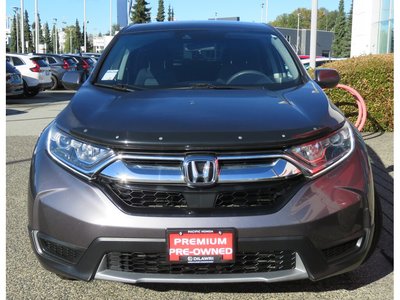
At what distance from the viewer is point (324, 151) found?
2656mm

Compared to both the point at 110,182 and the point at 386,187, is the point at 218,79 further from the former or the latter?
the point at 386,187

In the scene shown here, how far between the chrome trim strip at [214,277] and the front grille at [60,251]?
0.51 ft

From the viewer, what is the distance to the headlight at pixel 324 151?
2578 mm

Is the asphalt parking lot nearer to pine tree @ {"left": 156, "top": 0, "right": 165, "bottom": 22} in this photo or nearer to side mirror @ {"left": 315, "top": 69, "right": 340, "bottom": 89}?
side mirror @ {"left": 315, "top": 69, "right": 340, "bottom": 89}

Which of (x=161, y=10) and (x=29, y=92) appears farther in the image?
(x=161, y=10)

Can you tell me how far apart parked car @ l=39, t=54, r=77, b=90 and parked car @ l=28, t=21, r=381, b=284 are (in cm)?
2119

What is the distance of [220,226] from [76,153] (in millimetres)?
873

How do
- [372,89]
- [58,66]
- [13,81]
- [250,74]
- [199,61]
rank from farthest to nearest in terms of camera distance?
[58,66] < [13,81] < [372,89] < [199,61] < [250,74]

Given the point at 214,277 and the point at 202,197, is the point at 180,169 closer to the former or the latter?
the point at 202,197

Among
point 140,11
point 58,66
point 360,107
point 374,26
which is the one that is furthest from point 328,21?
point 360,107

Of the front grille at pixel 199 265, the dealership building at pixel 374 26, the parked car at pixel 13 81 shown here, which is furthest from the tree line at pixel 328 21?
the front grille at pixel 199 265

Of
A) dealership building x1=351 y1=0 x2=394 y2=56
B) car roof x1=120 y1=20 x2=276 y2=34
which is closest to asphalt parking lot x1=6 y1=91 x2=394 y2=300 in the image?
car roof x1=120 y1=20 x2=276 y2=34

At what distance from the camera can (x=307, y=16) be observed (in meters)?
132

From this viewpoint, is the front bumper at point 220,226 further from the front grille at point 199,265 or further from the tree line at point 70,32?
the tree line at point 70,32
